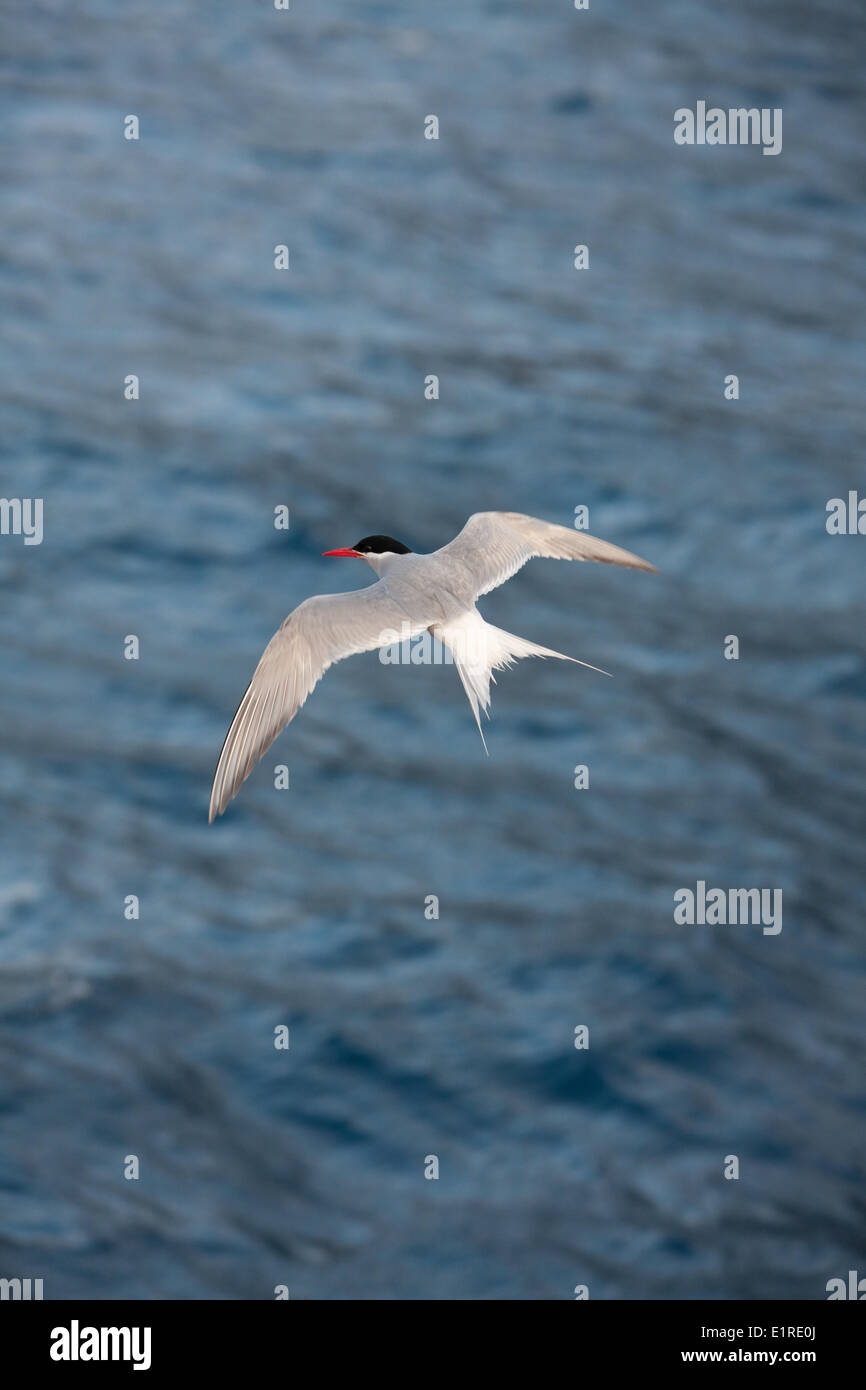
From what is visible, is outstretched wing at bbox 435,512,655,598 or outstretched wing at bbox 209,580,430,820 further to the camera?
outstretched wing at bbox 435,512,655,598

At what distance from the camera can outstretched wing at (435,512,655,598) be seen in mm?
10977

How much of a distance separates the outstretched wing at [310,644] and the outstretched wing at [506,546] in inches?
29.0

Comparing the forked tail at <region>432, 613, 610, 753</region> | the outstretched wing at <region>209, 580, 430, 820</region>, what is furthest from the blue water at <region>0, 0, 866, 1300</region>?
the forked tail at <region>432, 613, 610, 753</region>

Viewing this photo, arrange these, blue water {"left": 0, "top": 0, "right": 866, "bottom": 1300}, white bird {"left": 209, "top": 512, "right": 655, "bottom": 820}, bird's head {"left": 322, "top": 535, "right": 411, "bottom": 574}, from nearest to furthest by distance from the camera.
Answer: white bird {"left": 209, "top": 512, "right": 655, "bottom": 820}
bird's head {"left": 322, "top": 535, "right": 411, "bottom": 574}
blue water {"left": 0, "top": 0, "right": 866, "bottom": 1300}

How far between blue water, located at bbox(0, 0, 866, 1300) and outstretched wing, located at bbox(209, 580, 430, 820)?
1416cm

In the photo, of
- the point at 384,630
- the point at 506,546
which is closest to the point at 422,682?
the point at 506,546

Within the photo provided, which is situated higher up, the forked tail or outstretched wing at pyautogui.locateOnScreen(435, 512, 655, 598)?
outstretched wing at pyautogui.locateOnScreen(435, 512, 655, 598)

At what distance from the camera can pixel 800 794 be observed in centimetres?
2823

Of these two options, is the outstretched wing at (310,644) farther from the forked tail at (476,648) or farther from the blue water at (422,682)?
the blue water at (422,682)

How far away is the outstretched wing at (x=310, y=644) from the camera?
10.2 metres

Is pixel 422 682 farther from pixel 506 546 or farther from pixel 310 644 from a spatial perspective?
pixel 310 644

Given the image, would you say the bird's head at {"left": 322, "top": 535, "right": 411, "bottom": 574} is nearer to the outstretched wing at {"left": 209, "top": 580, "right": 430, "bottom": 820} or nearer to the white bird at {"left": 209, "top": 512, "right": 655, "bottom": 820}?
the white bird at {"left": 209, "top": 512, "right": 655, "bottom": 820}

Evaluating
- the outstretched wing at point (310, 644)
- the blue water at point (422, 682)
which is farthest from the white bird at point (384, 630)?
the blue water at point (422, 682)

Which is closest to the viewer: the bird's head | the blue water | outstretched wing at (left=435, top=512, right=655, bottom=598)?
the bird's head
